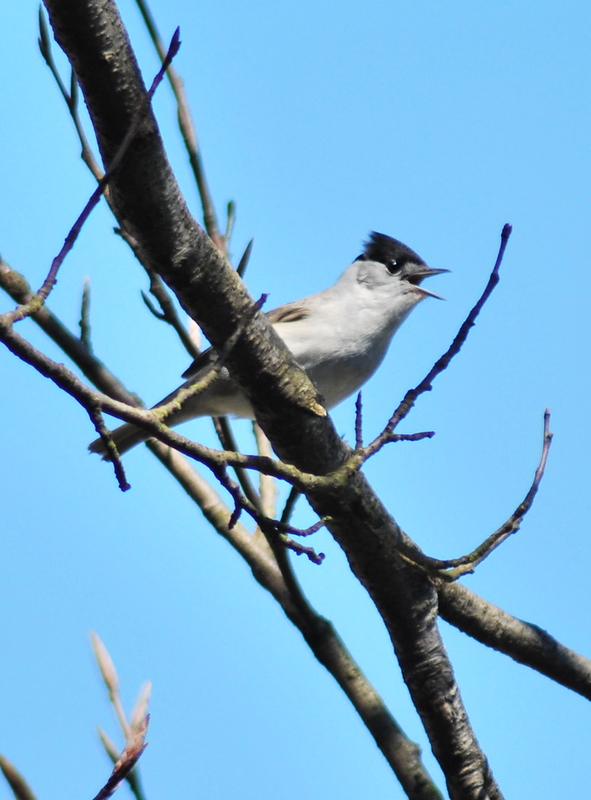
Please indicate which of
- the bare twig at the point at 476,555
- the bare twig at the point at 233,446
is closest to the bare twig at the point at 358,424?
the bare twig at the point at 476,555

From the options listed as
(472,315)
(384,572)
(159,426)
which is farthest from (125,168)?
(384,572)

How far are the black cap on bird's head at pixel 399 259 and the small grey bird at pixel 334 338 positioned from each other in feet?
0.26

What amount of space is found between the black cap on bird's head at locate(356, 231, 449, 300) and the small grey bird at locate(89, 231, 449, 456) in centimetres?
8

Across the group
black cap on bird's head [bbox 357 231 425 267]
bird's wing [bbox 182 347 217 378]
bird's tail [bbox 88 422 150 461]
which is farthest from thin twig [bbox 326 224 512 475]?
black cap on bird's head [bbox 357 231 425 267]

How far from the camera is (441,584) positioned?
3.42 m

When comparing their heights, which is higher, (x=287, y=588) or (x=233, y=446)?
(x=233, y=446)

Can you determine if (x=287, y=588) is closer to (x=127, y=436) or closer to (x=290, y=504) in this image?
(x=290, y=504)

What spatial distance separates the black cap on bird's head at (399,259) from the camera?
573cm

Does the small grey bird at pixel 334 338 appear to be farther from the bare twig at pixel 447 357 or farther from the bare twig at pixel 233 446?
the bare twig at pixel 447 357

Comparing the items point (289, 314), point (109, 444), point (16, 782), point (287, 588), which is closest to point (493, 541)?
point (287, 588)

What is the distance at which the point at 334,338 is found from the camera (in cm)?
488

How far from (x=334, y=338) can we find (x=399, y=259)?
1206 millimetres

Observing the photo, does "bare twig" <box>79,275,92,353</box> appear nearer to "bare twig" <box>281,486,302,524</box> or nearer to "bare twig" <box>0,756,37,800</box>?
"bare twig" <box>281,486,302,524</box>

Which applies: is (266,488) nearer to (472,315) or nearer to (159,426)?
(472,315)
